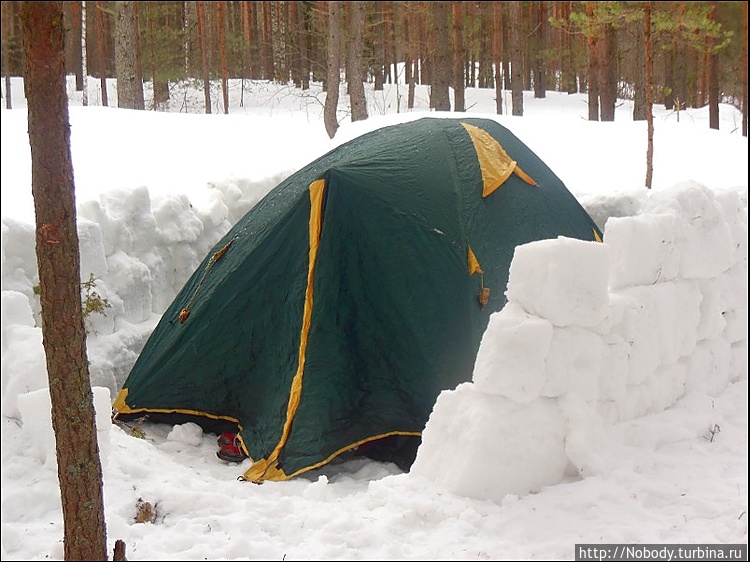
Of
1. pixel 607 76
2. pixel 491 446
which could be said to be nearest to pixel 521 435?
pixel 491 446

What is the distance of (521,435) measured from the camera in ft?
9.64

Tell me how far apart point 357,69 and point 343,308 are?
1036 cm

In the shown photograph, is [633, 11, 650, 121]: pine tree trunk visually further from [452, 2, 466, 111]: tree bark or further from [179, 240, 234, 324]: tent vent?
[179, 240, 234, 324]: tent vent

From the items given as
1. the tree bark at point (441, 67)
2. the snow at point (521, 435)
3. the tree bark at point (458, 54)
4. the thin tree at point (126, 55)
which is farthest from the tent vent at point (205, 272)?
the tree bark at point (458, 54)

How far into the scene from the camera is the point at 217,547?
2.58m

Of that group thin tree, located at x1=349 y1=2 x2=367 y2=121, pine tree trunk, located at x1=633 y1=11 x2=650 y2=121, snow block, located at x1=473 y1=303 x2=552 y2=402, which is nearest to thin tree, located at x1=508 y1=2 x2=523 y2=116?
pine tree trunk, located at x1=633 y1=11 x2=650 y2=121

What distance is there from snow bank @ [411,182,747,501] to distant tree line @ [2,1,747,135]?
7929 mm

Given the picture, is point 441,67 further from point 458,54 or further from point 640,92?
point 640,92

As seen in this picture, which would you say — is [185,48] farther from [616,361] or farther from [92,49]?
[616,361]

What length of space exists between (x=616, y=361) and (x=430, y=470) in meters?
1.01

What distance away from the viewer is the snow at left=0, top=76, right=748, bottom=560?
8.80ft

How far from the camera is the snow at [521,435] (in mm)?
2684

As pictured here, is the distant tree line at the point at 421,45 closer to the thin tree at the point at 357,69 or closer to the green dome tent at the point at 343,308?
the thin tree at the point at 357,69

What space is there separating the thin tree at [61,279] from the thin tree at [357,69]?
11240 millimetres
